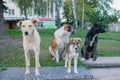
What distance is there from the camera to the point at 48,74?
7.83 m

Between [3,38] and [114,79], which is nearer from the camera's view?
[114,79]

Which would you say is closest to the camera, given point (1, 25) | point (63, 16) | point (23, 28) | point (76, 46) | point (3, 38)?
point (23, 28)

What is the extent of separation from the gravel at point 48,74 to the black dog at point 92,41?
1414mm

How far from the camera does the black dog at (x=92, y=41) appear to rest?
9.59 m

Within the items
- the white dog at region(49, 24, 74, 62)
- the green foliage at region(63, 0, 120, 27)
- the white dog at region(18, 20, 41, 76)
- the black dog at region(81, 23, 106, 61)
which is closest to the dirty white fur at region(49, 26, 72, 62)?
the white dog at region(49, 24, 74, 62)

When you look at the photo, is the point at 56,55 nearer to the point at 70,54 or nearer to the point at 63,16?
the point at 70,54

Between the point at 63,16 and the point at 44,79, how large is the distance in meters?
49.8

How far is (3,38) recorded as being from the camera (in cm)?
1598

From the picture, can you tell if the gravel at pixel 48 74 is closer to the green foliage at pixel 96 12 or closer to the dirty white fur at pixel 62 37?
the dirty white fur at pixel 62 37

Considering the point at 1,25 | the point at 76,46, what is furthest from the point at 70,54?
the point at 1,25

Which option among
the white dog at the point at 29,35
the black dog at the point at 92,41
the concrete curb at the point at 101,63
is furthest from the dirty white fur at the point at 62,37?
the white dog at the point at 29,35

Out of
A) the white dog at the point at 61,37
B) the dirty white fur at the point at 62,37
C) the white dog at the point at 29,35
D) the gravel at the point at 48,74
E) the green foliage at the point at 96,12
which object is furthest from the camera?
the green foliage at the point at 96,12

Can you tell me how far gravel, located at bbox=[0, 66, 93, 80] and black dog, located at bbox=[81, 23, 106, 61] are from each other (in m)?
1.41

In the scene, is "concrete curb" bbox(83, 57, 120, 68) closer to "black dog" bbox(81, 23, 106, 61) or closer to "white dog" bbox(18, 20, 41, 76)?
"black dog" bbox(81, 23, 106, 61)
